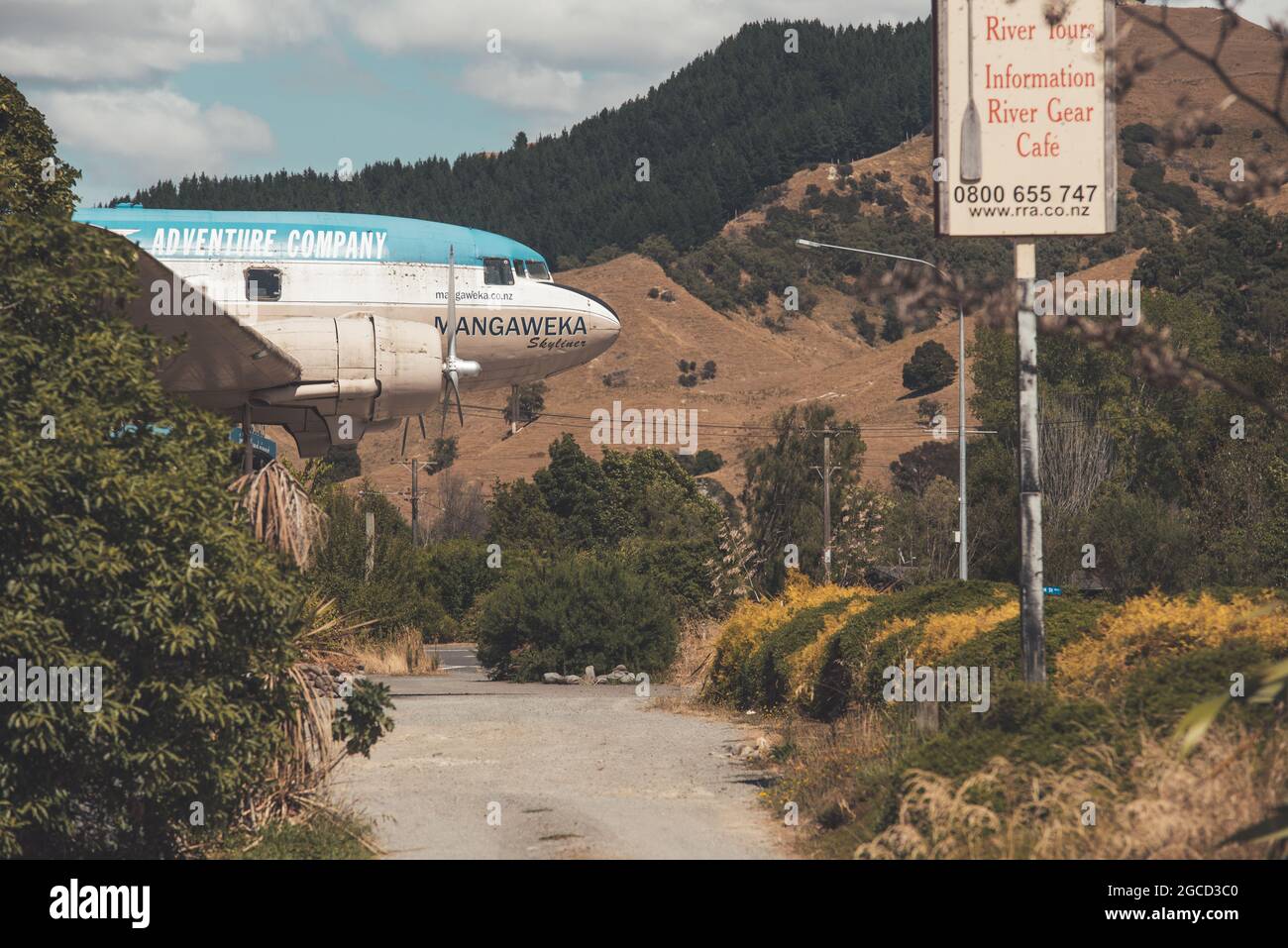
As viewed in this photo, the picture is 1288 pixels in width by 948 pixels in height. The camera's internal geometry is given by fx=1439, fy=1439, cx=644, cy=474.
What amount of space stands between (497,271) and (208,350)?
10.6m

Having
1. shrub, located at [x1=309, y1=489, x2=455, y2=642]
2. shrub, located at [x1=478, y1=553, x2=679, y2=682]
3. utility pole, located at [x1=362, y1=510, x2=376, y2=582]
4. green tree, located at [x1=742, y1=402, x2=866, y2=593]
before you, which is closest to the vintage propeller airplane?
shrub, located at [x1=478, y1=553, x2=679, y2=682]

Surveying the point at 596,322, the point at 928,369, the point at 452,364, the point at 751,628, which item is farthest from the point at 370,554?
the point at 928,369

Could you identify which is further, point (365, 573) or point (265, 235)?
point (365, 573)

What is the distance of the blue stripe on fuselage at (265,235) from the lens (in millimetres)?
24688

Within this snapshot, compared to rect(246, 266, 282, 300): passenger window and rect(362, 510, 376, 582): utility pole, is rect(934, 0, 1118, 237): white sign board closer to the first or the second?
rect(246, 266, 282, 300): passenger window

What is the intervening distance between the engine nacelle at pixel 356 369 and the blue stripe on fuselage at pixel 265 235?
4192 millimetres

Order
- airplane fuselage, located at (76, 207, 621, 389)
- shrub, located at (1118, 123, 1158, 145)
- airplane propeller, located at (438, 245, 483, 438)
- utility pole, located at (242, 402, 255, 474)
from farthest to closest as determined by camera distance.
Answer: shrub, located at (1118, 123, 1158, 145), airplane fuselage, located at (76, 207, 621, 389), airplane propeller, located at (438, 245, 483, 438), utility pole, located at (242, 402, 255, 474)

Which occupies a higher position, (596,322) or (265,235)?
(265,235)

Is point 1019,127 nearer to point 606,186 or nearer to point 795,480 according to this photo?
point 795,480

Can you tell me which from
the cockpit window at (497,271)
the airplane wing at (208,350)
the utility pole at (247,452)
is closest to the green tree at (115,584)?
the airplane wing at (208,350)

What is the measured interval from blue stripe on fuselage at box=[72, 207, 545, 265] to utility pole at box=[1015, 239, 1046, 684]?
566 inches

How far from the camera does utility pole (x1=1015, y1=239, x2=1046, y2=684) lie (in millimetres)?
12070

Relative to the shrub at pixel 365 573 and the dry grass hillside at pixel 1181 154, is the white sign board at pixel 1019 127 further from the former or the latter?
the dry grass hillside at pixel 1181 154

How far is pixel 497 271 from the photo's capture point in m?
27.1
